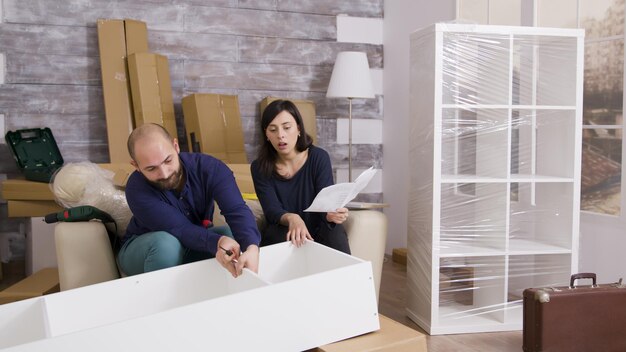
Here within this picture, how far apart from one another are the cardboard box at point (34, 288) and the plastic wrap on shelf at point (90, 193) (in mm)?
580

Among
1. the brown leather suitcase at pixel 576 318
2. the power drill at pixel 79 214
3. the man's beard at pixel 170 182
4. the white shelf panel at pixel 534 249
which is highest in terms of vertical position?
the man's beard at pixel 170 182

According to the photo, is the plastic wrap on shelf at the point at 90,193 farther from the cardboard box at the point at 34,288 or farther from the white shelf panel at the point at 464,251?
the white shelf panel at the point at 464,251

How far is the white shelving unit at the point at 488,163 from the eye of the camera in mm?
2889

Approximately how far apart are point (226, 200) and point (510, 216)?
1.49m

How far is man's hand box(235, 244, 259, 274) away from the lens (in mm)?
2082

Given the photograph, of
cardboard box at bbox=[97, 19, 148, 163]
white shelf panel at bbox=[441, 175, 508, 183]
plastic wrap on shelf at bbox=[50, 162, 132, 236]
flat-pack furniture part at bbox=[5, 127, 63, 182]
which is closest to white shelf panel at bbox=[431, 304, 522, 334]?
white shelf panel at bbox=[441, 175, 508, 183]

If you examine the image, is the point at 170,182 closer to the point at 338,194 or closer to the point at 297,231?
the point at 297,231

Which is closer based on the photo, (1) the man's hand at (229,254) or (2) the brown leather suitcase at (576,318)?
(1) the man's hand at (229,254)

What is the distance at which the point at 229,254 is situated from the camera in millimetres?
2117

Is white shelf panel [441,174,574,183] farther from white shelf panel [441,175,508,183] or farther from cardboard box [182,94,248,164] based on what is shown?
cardboard box [182,94,248,164]

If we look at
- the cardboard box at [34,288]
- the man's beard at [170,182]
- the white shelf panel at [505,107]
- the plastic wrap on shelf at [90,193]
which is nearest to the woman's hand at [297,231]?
the man's beard at [170,182]

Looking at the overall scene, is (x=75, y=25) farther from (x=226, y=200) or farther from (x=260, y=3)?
(x=226, y=200)

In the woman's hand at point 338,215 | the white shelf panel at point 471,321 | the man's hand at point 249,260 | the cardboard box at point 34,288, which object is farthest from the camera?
the cardboard box at point 34,288

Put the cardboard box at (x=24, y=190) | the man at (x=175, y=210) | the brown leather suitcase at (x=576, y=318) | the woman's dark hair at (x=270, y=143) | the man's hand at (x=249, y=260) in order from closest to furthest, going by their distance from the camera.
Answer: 1. the man's hand at (x=249, y=260)
2. the man at (x=175, y=210)
3. the brown leather suitcase at (x=576, y=318)
4. the woman's dark hair at (x=270, y=143)
5. the cardboard box at (x=24, y=190)
